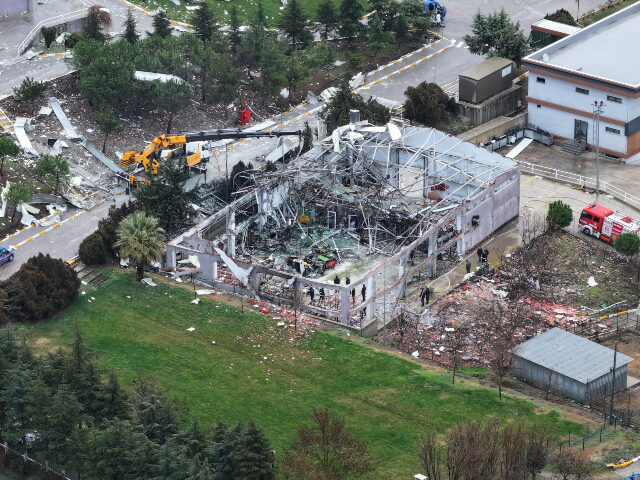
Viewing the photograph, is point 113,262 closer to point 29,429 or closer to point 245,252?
point 245,252

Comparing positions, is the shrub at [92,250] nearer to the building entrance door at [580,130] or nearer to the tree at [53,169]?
the tree at [53,169]

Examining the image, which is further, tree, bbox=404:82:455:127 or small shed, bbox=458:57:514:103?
small shed, bbox=458:57:514:103

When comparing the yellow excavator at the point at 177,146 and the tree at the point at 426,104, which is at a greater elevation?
the yellow excavator at the point at 177,146

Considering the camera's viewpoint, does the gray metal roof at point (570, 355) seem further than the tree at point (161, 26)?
No

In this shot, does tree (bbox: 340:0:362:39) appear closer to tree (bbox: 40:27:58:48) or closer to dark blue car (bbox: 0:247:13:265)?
tree (bbox: 40:27:58:48)

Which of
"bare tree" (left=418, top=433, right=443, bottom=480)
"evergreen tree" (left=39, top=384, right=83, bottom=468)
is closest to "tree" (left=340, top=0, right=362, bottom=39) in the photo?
"bare tree" (left=418, top=433, right=443, bottom=480)

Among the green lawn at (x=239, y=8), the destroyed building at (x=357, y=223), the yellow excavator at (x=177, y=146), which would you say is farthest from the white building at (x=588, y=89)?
the green lawn at (x=239, y=8)

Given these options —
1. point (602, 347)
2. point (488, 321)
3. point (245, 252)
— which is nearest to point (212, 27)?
point (245, 252)
